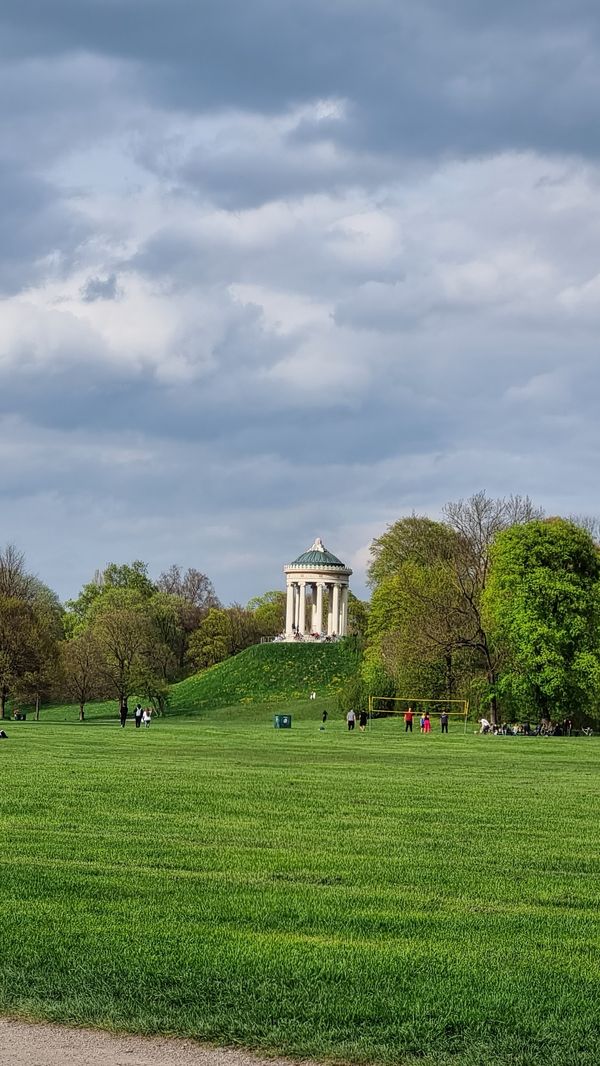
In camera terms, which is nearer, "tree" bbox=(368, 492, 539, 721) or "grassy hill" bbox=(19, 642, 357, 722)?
"tree" bbox=(368, 492, 539, 721)

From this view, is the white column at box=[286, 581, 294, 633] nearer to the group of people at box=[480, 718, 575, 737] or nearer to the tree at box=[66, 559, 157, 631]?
the tree at box=[66, 559, 157, 631]

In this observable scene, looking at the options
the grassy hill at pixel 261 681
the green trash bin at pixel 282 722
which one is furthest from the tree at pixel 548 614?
the grassy hill at pixel 261 681

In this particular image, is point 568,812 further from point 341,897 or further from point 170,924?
point 170,924

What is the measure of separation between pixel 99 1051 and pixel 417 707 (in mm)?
75642

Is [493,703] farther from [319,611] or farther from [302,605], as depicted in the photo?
[302,605]

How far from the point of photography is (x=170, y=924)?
1188 centimetres

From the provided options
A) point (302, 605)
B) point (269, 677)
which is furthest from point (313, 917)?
point (302, 605)

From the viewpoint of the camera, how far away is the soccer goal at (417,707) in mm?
78562

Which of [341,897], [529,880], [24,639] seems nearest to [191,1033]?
[341,897]

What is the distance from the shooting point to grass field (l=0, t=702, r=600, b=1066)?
8.98m

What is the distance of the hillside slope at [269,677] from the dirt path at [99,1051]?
91.9 metres

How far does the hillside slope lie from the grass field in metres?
79.6

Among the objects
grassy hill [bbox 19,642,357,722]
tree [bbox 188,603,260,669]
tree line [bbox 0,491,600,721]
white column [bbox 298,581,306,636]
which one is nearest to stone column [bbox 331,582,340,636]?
white column [bbox 298,581,306,636]

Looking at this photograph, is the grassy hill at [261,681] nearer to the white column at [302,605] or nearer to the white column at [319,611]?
the white column at [302,605]
